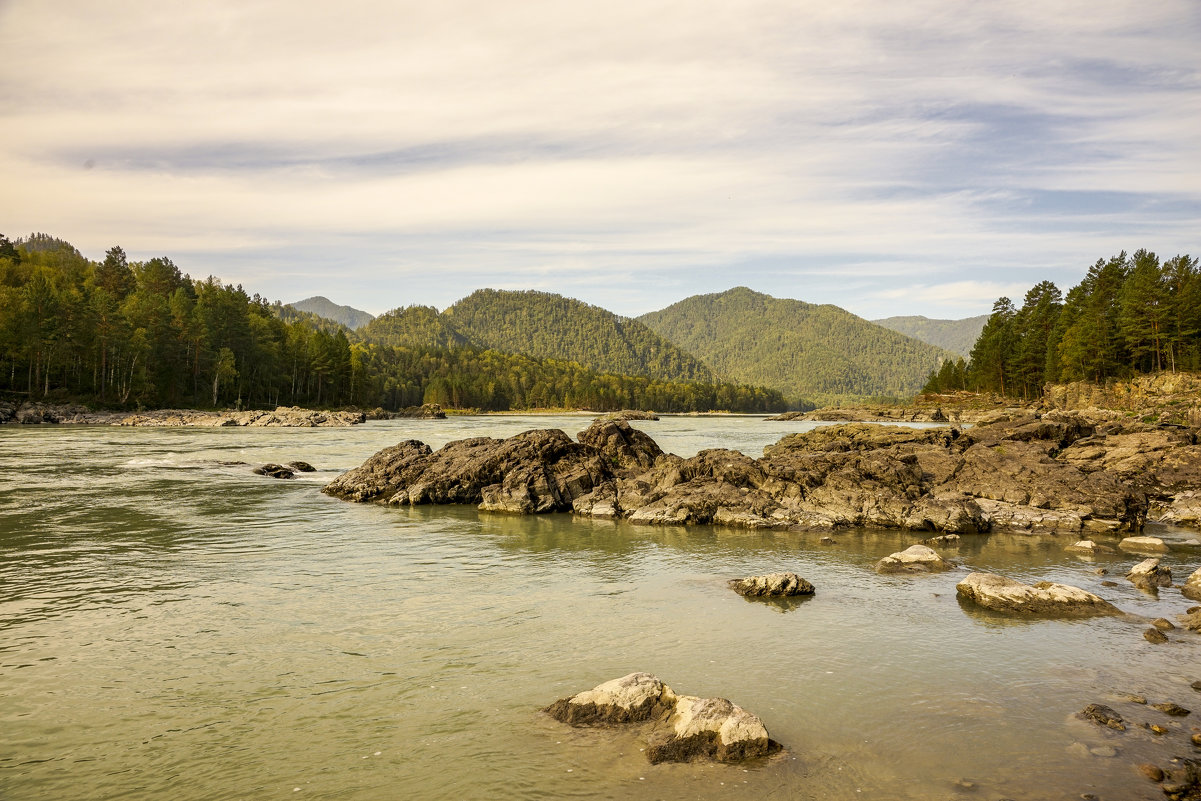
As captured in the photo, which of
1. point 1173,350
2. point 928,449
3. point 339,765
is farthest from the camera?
point 1173,350

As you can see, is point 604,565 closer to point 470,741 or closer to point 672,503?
point 672,503

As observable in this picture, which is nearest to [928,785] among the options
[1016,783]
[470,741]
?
[1016,783]

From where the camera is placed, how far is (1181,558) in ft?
82.1

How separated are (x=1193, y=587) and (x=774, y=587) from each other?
41.0 ft

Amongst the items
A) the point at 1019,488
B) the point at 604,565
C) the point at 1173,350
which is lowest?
the point at 604,565

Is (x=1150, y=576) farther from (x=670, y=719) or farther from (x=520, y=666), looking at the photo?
(x=520, y=666)

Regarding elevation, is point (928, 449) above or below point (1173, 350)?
below

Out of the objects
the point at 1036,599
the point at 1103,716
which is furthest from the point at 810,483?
the point at 1103,716

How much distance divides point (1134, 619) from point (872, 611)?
6480 millimetres

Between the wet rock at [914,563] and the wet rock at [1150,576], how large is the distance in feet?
17.0

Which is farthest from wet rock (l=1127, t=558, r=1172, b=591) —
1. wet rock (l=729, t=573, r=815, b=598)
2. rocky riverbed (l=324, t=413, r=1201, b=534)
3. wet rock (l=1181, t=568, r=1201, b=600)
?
wet rock (l=729, t=573, r=815, b=598)

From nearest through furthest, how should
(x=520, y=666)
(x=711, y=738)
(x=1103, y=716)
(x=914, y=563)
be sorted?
1. (x=711, y=738)
2. (x=1103, y=716)
3. (x=520, y=666)
4. (x=914, y=563)

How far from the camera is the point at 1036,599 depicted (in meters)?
18.7

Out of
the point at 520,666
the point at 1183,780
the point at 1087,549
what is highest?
the point at 1087,549
